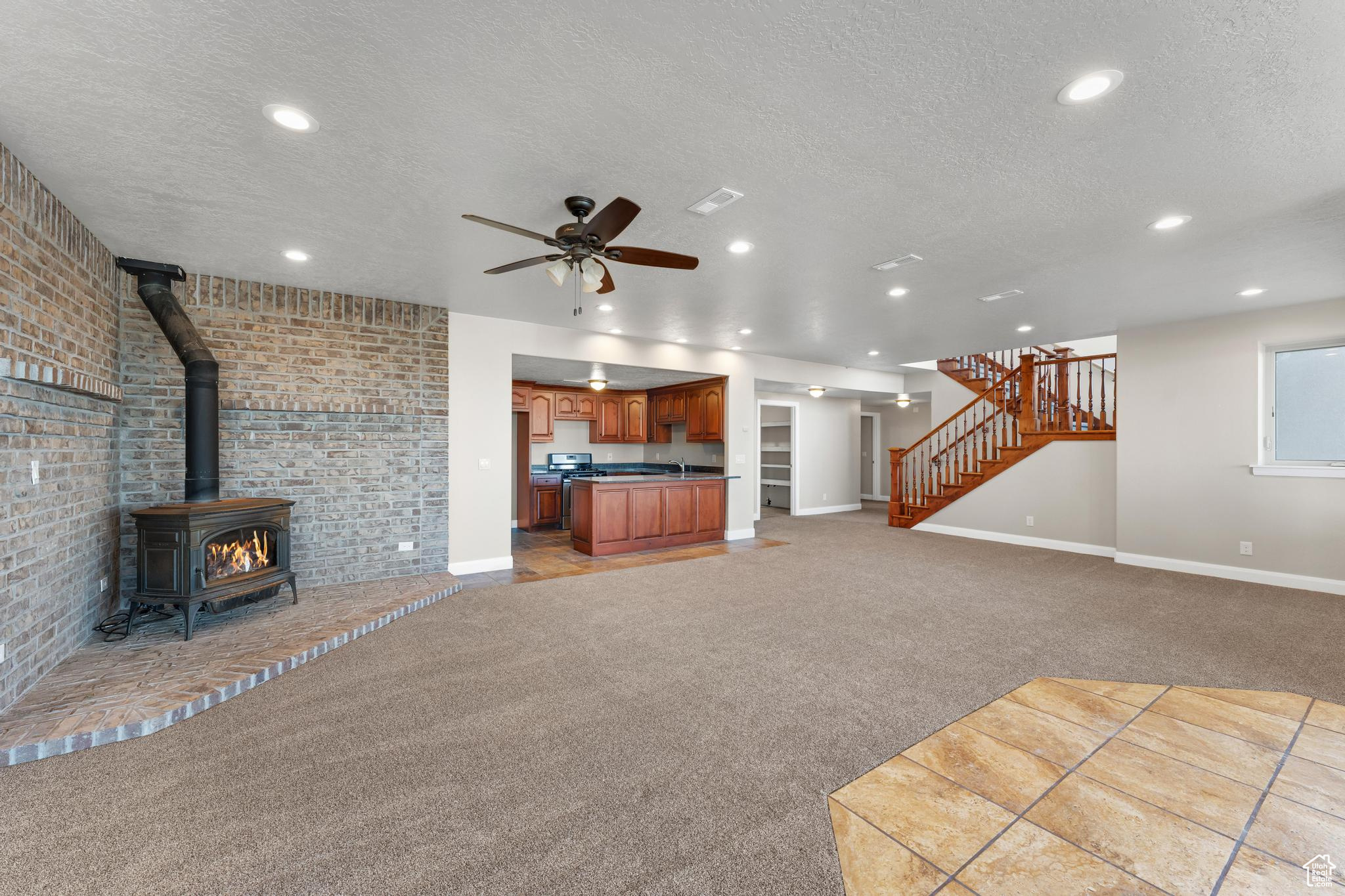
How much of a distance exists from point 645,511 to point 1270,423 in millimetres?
6289

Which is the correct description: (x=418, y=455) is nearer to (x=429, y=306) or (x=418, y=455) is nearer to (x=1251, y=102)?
(x=429, y=306)

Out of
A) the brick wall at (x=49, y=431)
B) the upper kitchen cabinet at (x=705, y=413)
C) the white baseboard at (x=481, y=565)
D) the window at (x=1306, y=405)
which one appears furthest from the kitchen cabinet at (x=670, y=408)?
the window at (x=1306, y=405)

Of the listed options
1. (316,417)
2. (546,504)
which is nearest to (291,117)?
(316,417)

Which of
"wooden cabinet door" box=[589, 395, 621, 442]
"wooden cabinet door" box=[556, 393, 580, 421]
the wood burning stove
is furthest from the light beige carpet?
"wooden cabinet door" box=[589, 395, 621, 442]

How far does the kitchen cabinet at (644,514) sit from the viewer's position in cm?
656

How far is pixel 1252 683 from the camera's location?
304 cm

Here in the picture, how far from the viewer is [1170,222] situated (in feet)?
10.5

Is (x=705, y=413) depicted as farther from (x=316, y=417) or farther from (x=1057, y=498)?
(x=316, y=417)

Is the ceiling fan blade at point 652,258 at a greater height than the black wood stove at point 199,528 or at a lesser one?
greater

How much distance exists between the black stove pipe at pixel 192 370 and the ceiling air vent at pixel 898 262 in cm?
488

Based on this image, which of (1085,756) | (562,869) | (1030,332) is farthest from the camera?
(1030,332)

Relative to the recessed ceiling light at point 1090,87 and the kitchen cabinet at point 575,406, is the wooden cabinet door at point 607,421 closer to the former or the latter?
A: the kitchen cabinet at point 575,406

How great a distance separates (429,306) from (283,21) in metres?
3.73

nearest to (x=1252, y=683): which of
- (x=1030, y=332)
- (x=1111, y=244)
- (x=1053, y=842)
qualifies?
(x=1053, y=842)
